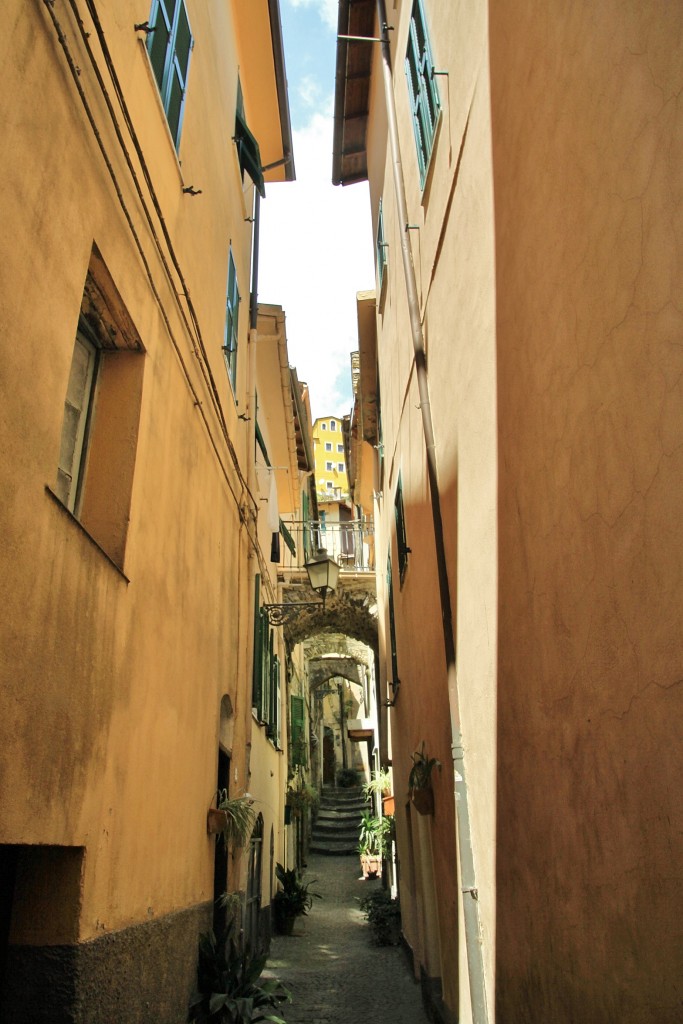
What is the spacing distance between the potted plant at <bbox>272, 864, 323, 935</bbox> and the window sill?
10.9 m

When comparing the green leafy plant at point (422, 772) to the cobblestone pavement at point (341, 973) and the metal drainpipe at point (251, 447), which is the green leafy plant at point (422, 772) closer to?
the cobblestone pavement at point (341, 973)

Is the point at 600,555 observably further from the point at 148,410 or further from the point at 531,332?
the point at 148,410

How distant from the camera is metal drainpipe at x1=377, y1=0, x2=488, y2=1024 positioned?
14.4 ft

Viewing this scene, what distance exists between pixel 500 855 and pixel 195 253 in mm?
4985

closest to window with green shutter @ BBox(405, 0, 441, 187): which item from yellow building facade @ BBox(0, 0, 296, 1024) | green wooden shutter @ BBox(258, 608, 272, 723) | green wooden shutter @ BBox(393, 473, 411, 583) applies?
yellow building facade @ BBox(0, 0, 296, 1024)

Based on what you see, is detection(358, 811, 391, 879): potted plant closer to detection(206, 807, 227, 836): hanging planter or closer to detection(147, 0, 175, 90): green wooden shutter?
detection(206, 807, 227, 836): hanging planter

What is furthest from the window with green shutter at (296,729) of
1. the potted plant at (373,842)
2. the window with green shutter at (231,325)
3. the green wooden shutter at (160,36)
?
the green wooden shutter at (160,36)

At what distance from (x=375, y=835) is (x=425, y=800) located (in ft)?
35.9

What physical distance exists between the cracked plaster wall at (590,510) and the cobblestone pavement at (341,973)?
4.07 m

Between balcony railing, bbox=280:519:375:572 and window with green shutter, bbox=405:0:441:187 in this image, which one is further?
balcony railing, bbox=280:519:375:572

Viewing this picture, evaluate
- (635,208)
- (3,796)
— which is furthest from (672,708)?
(3,796)

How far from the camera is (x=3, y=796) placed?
2.66 metres

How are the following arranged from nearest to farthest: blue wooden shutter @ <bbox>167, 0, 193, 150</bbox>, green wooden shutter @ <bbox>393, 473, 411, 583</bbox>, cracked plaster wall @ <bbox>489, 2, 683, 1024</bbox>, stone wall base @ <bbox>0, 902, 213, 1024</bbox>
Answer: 1. cracked plaster wall @ <bbox>489, 2, 683, 1024</bbox>
2. stone wall base @ <bbox>0, 902, 213, 1024</bbox>
3. blue wooden shutter @ <bbox>167, 0, 193, 150</bbox>
4. green wooden shutter @ <bbox>393, 473, 411, 583</bbox>

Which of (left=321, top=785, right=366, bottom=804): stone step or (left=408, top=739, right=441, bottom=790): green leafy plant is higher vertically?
(left=408, top=739, right=441, bottom=790): green leafy plant
